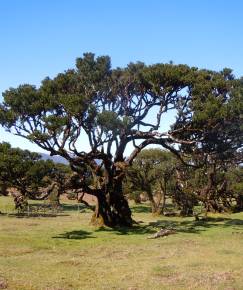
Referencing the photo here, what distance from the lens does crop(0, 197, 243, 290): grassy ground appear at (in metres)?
17.5

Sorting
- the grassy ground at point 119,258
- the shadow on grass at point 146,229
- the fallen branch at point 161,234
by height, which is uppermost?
the shadow on grass at point 146,229

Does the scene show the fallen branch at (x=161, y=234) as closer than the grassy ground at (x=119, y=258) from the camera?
No

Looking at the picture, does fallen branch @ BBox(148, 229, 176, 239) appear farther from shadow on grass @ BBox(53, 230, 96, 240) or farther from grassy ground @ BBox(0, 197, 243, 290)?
shadow on grass @ BBox(53, 230, 96, 240)

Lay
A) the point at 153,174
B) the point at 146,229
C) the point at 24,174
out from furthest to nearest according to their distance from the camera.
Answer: the point at 153,174 < the point at 146,229 < the point at 24,174

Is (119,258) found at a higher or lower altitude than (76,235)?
lower

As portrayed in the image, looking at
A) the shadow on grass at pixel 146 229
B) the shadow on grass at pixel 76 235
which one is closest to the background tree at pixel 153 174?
the shadow on grass at pixel 146 229

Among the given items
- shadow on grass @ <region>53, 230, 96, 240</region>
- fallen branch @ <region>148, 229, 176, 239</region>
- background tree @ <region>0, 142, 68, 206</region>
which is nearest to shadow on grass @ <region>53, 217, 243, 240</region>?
shadow on grass @ <region>53, 230, 96, 240</region>

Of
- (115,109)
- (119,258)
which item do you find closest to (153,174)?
(115,109)

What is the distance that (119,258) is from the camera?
76.6ft

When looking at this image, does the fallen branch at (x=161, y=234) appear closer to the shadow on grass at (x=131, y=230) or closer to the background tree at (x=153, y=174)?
the shadow on grass at (x=131, y=230)

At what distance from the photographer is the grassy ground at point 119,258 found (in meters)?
17.5

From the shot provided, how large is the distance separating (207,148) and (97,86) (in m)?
10.0

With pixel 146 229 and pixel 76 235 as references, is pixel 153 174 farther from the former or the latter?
pixel 76 235

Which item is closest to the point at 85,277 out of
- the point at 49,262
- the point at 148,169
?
the point at 49,262
